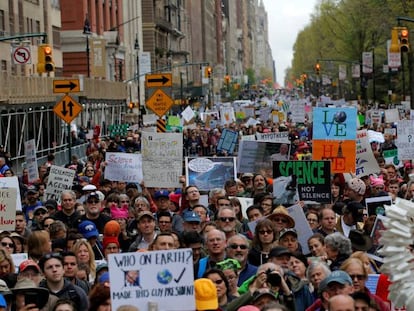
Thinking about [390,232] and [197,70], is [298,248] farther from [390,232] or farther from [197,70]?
[197,70]

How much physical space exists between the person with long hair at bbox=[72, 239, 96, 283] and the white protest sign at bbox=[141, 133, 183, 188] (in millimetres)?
7421

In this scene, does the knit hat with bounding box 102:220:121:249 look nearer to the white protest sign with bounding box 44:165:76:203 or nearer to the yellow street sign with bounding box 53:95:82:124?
the white protest sign with bounding box 44:165:76:203

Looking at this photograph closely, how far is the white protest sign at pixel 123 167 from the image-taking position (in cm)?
1917

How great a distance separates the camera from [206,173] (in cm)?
1808

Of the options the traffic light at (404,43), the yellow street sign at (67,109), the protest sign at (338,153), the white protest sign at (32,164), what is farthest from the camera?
the traffic light at (404,43)

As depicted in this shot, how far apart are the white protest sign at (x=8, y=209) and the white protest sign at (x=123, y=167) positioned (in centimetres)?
529

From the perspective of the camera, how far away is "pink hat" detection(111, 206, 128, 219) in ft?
48.1

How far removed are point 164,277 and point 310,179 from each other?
7.50m

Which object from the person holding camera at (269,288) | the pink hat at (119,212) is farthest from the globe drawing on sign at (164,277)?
the pink hat at (119,212)

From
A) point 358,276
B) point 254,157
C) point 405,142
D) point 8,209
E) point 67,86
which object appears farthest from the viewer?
point 67,86

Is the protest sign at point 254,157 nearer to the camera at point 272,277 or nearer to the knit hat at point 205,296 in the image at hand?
the camera at point 272,277

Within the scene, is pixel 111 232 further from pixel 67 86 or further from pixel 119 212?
pixel 67 86

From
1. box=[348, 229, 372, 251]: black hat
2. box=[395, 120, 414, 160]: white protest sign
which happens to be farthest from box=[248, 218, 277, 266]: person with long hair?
box=[395, 120, 414, 160]: white protest sign

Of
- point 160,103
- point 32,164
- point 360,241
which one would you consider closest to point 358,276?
point 360,241
